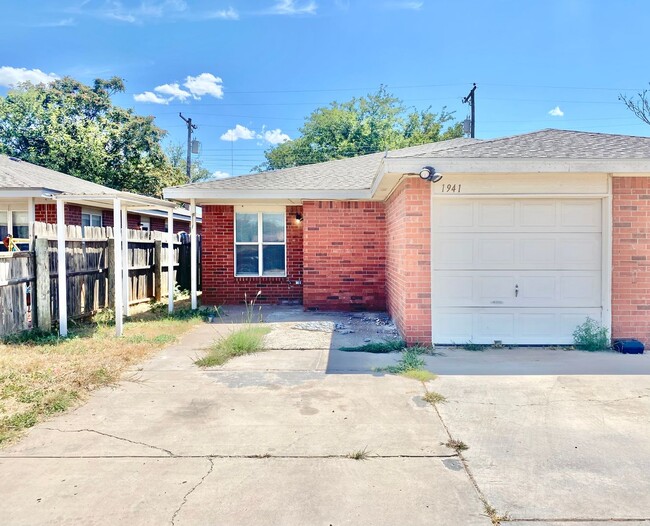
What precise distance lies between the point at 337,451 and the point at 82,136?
2568 cm

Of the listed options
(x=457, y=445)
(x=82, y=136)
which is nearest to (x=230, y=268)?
(x=457, y=445)

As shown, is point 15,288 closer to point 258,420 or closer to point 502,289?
point 258,420

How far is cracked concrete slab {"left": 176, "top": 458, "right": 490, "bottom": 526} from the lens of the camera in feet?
8.54

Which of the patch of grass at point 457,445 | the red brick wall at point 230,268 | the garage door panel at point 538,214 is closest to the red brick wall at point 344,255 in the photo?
the red brick wall at point 230,268

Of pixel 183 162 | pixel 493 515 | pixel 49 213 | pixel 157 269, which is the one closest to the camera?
pixel 493 515

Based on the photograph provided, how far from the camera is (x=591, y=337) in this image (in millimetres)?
6832

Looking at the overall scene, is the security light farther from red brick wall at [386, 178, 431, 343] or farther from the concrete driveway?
the concrete driveway

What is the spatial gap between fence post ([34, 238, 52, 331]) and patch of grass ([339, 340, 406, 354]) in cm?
516

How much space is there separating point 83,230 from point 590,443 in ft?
30.0

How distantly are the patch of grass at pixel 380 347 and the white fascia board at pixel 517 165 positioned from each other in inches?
107

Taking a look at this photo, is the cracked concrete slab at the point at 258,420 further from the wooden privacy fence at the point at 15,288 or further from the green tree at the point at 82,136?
the green tree at the point at 82,136

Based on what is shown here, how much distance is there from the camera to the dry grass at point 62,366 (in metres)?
4.29

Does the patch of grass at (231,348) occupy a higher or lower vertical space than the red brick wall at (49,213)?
lower

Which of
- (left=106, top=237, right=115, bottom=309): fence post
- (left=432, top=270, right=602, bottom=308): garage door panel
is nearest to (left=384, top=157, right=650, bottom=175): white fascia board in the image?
(left=432, top=270, right=602, bottom=308): garage door panel
